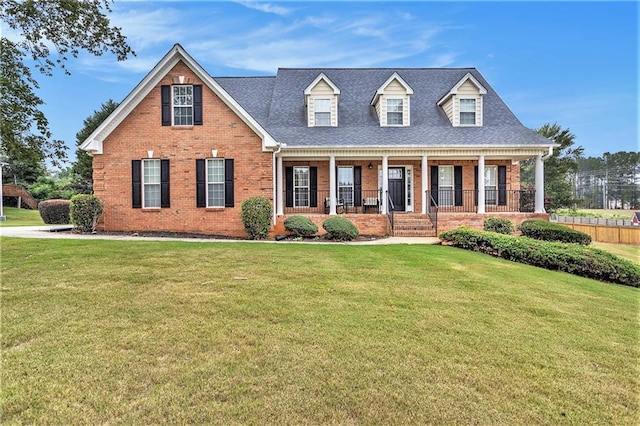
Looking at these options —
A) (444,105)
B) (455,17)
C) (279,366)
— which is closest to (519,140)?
(444,105)

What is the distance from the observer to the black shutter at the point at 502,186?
58.9ft

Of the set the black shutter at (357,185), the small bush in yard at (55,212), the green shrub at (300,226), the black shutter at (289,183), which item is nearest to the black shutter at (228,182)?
the green shrub at (300,226)

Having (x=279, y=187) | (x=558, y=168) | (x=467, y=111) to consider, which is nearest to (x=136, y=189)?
(x=279, y=187)

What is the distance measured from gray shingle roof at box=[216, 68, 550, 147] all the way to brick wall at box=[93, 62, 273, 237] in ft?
8.29

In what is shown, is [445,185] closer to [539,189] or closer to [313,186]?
[539,189]

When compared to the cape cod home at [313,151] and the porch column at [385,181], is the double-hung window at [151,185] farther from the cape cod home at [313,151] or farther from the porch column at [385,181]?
the porch column at [385,181]

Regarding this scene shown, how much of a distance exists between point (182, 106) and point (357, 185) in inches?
343

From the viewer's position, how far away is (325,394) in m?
2.83

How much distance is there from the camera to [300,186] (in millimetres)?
17547

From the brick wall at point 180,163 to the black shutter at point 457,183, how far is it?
9.58m

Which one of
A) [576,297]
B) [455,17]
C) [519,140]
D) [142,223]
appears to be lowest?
[576,297]

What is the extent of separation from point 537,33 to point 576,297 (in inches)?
505

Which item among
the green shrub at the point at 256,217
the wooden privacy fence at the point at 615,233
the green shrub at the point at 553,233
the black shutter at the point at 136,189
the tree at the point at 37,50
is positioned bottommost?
the wooden privacy fence at the point at 615,233

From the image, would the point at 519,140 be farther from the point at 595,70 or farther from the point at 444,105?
the point at 595,70
